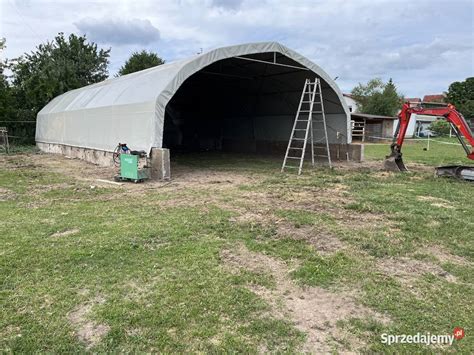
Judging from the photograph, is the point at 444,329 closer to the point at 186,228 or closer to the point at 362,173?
the point at 186,228

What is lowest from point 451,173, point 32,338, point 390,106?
point 32,338

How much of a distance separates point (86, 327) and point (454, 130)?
32.8 ft

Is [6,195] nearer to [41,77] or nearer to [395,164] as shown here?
[395,164]

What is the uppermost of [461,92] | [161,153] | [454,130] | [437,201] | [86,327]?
[461,92]

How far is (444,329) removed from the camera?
2.78 metres

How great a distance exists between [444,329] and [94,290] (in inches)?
110

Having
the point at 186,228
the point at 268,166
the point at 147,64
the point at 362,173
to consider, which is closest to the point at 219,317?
the point at 186,228

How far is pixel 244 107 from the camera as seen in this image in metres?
18.5

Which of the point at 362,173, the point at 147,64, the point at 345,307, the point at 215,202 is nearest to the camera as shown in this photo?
the point at 345,307

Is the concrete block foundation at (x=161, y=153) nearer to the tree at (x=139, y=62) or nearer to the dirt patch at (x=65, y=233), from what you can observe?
the dirt patch at (x=65, y=233)

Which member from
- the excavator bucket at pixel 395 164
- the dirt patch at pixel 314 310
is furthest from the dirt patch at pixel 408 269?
the excavator bucket at pixel 395 164

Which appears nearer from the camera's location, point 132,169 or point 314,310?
point 314,310

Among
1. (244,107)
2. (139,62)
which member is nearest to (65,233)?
(244,107)

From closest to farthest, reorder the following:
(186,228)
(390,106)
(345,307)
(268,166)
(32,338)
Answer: (32,338), (345,307), (186,228), (268,166), (390,106)
